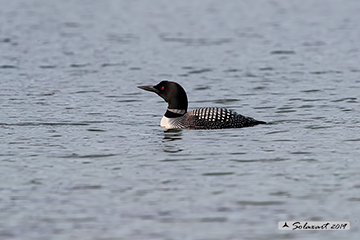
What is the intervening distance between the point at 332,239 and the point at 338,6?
3201 centimetres

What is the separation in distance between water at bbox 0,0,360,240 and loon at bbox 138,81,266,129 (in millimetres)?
170

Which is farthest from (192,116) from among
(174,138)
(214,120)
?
(174,138)

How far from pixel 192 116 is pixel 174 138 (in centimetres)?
72

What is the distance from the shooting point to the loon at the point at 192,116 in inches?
432

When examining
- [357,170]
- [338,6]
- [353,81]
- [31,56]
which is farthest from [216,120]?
[338,6]

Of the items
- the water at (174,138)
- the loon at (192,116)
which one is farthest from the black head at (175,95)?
the water at (174,138)

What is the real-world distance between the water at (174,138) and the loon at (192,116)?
0.56ft

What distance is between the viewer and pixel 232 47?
886 inches

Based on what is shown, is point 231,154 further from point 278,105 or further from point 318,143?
point 278,105

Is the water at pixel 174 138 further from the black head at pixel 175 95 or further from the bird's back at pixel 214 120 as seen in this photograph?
the black head at pixel 175 95

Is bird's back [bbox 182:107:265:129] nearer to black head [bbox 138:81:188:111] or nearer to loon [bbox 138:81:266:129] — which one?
loon [bbox 138:81:266:129]

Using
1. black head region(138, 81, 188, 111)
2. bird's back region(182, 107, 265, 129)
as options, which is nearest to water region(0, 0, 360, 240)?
bird's back region(182, 107, 265, 129)

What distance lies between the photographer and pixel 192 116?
439 inches

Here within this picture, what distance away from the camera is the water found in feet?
21.9
